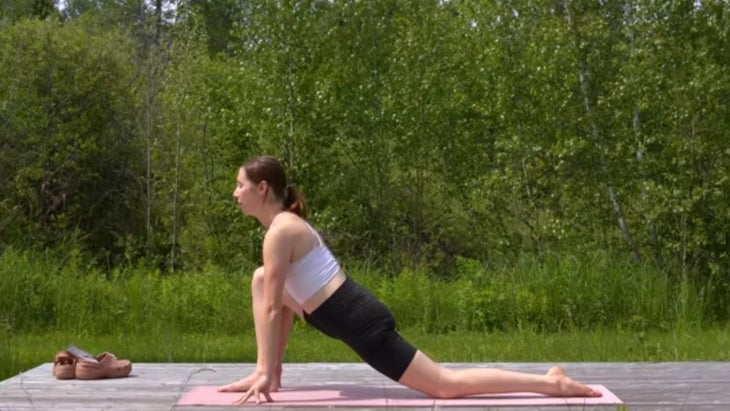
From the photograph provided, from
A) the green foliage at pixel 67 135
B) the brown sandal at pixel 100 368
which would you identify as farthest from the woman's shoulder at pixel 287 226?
the green foliage at pixel 67 135

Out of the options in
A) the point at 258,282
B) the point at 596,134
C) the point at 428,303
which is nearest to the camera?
the point at 258,282

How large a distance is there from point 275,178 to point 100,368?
137 centimetres

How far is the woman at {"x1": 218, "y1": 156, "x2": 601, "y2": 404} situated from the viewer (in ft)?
17.2

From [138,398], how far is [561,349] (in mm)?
6263

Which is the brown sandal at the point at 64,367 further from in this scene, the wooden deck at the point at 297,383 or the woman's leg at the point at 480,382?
the woman's leg at the point at 480,382

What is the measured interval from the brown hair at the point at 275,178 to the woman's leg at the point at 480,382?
0.77 meters

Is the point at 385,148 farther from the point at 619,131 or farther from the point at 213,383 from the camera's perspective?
the point at 213,383

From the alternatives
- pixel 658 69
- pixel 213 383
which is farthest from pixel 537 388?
pixel 658 69

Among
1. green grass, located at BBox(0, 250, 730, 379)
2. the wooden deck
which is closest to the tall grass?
green grass, located at BBox(0, 250, 730, 379)

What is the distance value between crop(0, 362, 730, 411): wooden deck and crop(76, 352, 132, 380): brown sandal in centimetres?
6

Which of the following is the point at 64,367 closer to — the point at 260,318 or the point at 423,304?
the point at 260,318

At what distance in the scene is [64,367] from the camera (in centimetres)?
608

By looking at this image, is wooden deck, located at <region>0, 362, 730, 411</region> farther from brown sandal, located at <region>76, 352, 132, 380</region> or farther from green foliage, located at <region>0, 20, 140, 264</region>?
green foliage, located at <region>0, 20, 140, 264</region>

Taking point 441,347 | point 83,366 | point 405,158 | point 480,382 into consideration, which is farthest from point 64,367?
point 405,158
